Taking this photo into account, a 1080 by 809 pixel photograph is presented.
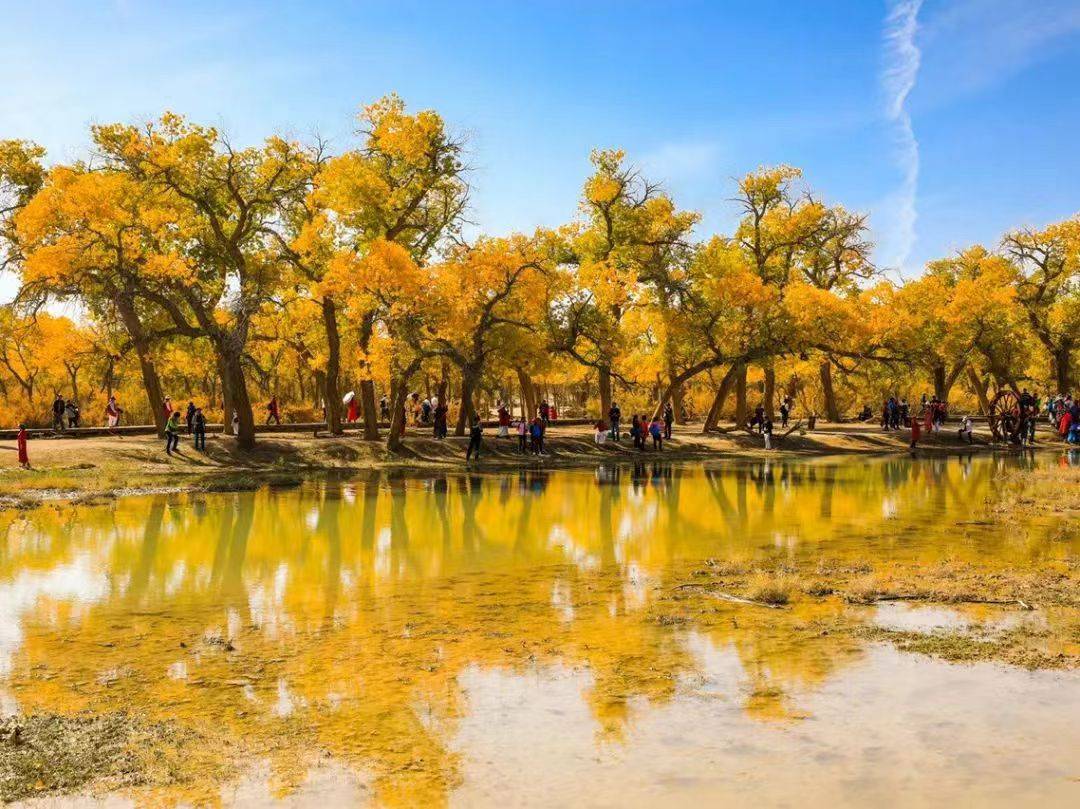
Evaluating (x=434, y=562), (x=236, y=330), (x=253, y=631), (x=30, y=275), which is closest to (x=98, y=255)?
(x=30, y=275)

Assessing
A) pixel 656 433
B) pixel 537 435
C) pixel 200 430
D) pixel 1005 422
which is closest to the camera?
pixel 200 430

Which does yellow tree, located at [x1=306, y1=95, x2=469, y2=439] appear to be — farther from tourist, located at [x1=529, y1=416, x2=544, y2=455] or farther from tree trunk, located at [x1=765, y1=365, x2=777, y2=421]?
tree trunk, located at [x1=765, y1=365, x2=777, y2=421]

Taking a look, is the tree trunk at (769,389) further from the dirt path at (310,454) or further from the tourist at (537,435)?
the tourist at (537,435)

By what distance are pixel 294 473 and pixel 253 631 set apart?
77.5 feet

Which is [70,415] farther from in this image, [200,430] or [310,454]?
[310,454]

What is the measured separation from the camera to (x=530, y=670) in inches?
382

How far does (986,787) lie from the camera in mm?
6738

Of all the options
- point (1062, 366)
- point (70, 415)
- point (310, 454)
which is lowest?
point (310, 454)

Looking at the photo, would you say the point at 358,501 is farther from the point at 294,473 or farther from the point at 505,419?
the point at 505,419

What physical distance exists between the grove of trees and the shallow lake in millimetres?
18112

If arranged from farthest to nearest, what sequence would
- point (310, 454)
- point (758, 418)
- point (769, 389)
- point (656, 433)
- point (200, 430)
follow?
point (769, 389)
point (758, 418)
point (656, 433)
point (310, 454)
point (200, 430)

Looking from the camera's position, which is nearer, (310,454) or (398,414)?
(310,454)

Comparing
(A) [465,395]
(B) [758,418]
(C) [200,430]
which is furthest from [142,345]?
(B) [758,418]

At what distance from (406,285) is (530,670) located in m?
29.5
